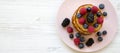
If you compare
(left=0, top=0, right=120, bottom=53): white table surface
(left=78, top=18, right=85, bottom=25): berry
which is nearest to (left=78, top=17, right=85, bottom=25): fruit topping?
(left=78, top=18, right=85, bottom=25): berry

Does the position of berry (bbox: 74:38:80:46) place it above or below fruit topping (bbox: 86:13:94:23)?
below

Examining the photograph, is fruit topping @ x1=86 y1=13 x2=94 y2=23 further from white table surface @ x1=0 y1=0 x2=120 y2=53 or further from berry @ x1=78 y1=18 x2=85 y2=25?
white table surface @ x1=0 y1=0 x2=120 y2=53

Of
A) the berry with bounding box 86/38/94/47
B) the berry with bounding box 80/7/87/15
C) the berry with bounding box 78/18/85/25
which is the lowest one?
the berry with bounding box 86/38/94/47

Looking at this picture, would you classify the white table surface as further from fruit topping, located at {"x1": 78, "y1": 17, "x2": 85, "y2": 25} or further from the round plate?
fruit topping, located at {"x1": 78, "y1": 17, "x2": 85, "y2": 25}

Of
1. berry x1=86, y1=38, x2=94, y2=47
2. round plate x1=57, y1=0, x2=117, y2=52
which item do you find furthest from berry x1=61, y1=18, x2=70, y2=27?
berry x1=86, y1=38, x2=94, y2=47

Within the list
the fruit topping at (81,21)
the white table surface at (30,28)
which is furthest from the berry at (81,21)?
the white table surface at (30,28)

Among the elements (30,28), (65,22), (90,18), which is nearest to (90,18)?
(90,18)

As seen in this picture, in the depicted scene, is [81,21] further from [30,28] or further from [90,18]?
[30,28]
